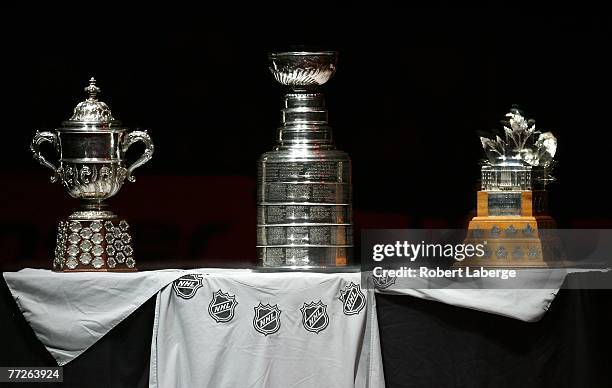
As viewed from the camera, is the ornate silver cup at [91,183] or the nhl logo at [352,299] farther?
the ornate silver cup at [91,183]

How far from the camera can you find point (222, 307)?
4.44 meters

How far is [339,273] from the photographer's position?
4.50 metres

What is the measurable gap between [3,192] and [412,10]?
63.2 inches

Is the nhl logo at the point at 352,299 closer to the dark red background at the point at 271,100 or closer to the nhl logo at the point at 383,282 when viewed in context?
the nhl logo at the point at 383,282

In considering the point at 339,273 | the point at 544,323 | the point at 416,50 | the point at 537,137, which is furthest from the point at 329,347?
the point at 416,50

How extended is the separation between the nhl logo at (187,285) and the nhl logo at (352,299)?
16.2 inches

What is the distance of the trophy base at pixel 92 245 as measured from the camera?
4695 mm

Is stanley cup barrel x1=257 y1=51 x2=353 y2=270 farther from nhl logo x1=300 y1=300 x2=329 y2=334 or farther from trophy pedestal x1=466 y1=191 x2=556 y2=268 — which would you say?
trophy pedestal x1=466 y1=191 x2=556 y2=268

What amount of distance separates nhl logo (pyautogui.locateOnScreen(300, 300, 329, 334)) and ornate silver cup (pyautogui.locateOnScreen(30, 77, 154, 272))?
0.65m

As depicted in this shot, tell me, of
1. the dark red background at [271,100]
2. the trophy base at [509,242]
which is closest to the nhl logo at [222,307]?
the trophy base at [509,242]

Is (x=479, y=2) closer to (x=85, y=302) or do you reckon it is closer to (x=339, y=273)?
(x=339, y=273)

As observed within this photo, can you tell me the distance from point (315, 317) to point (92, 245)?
0.75m

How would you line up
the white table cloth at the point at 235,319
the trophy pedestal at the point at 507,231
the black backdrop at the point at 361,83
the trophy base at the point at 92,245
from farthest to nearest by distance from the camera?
the black backdrop at the point at 361,83
the trophy base at the point at 92,245
the trophy pedestal at the point at 507,231
the white table cloth at the point at 235,319

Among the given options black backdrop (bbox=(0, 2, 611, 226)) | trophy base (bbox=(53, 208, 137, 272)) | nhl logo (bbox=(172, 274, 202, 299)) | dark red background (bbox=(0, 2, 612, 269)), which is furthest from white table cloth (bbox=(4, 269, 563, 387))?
black backdrop (bbox=(0, 2, 611, 226))
